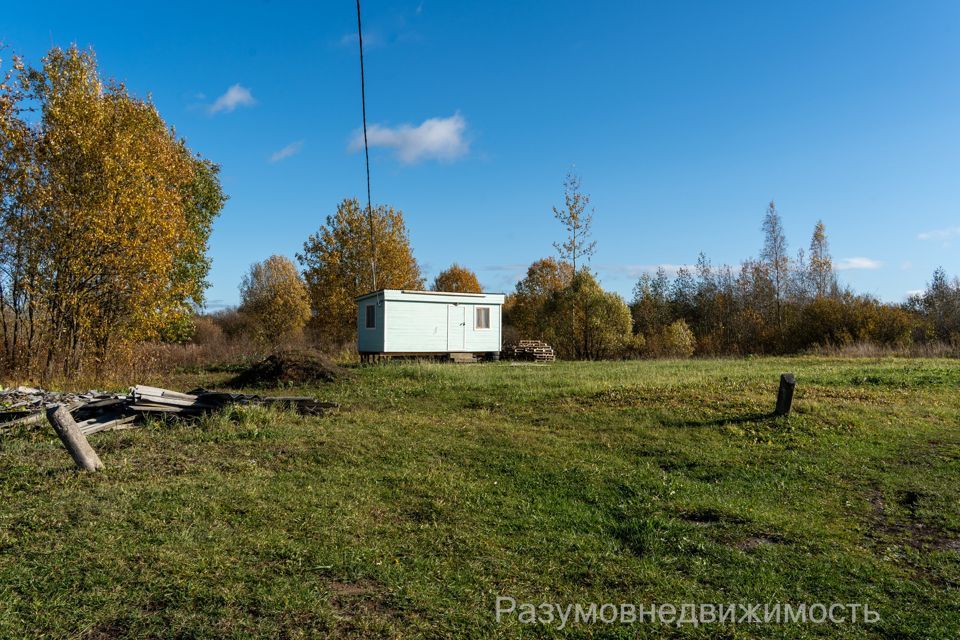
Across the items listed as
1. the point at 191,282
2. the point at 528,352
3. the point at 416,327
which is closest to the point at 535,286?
the point at 528,352

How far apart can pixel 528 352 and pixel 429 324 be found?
17.9 ft

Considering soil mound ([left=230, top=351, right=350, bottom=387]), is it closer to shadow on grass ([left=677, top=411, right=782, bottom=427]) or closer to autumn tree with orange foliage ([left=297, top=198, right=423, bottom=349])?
shadow on grass ([left=677, top=411, right=782, bottom=427])

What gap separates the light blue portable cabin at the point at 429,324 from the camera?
22094 mm

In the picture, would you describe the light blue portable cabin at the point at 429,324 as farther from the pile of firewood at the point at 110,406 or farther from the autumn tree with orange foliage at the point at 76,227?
the pile of firewood at the point at 110,406

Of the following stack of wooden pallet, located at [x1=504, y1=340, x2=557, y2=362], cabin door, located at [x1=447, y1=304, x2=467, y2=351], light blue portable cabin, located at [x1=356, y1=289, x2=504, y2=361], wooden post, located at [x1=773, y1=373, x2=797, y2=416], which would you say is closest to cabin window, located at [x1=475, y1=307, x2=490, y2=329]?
light blue portable cabin, located at [x1=356, y1=289, x2=504, y2=361]

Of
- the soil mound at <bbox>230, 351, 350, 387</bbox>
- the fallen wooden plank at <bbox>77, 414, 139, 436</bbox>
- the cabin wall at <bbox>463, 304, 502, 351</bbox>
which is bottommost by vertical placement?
the fallen wooden plank at <bbox>77, 414, 139, 436</bbox>

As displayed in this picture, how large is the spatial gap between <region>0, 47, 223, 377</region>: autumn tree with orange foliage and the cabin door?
10.3 metres

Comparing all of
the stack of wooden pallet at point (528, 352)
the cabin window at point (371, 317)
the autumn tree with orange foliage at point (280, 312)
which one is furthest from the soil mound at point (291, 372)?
the autumn tree with orange foliage at point (280, 312)

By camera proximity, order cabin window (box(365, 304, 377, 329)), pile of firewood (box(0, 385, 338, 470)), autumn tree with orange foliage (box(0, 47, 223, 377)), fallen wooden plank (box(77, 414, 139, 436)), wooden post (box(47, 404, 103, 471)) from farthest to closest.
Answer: cabin window (box(365, 304, 377, 329)), autumn tree with orange foliage (box(0, 47, 223, 377)), pile of firewood (box(0, 385, 338, 470)), fallen wooden plank (box(77, 414, 139, 436)), wooden post (box(47, 404, 103, 471))

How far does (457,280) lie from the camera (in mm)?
53469

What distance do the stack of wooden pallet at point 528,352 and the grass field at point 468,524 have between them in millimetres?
15760

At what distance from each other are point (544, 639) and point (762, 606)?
167 cm

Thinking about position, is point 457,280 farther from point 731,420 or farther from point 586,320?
point 731,420

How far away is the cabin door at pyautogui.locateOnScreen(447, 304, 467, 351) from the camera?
23.6 metres
